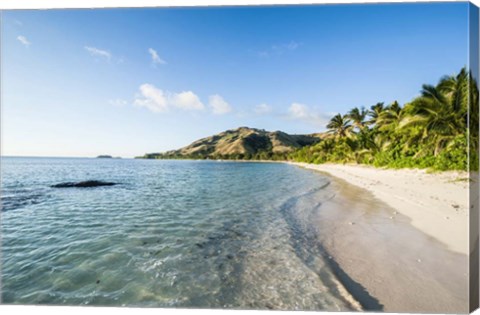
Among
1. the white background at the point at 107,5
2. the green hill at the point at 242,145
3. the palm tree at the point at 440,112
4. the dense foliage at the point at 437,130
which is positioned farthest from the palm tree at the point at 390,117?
the green hill at the point at 242,145

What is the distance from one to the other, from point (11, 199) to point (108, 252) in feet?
31.9

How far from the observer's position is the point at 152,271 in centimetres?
396

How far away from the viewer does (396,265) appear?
3.85 metres

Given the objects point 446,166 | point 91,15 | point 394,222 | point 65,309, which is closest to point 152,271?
point 65,309

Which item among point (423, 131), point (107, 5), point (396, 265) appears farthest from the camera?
point (423, 131)

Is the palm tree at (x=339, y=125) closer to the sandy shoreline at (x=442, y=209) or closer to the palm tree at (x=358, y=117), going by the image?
the palm tree at (x=358, y=117)

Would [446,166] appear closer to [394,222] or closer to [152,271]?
[394,222]

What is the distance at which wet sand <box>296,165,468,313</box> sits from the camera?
294 cm

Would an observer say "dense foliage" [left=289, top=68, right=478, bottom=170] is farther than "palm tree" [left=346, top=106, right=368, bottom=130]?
No

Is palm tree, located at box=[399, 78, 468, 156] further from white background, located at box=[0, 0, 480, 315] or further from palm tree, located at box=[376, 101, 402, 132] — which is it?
white background, located at box=[0, 0, 480, 315]

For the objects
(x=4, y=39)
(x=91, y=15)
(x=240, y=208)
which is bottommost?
(x=240, y=208)

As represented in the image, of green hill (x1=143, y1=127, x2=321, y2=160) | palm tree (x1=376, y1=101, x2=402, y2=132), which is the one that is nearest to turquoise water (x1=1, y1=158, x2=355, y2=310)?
palm tree (x1=376, y1=101, x2=402, y2=132)

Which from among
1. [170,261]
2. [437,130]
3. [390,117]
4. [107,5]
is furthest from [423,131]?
[107,5]

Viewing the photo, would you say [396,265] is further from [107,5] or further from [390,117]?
[390,117]
